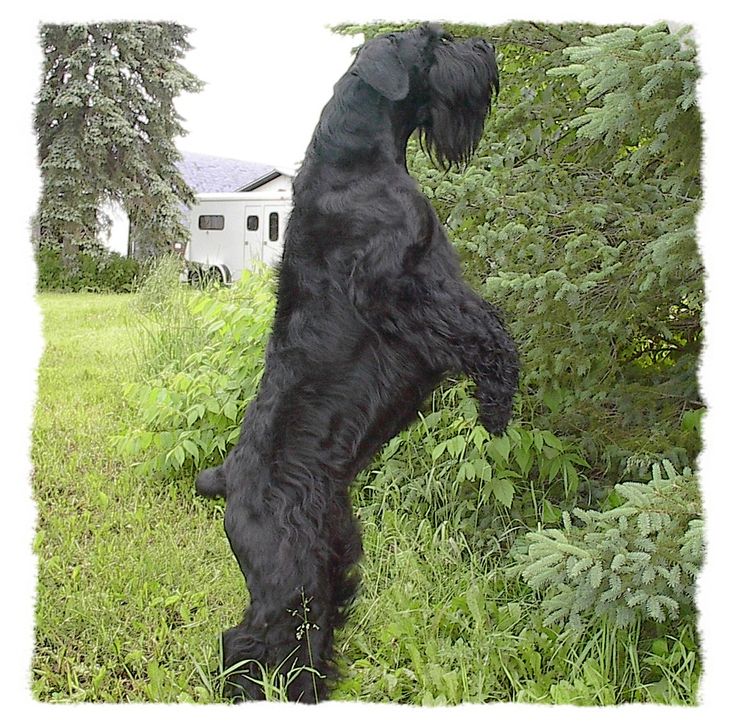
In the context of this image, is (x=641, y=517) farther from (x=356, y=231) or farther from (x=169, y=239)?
(x=169, y=239)

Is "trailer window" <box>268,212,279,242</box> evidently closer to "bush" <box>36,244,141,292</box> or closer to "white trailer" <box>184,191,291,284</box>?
"white trailer" <box>184,191,291,284</box>

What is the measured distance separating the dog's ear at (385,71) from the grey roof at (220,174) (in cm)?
200

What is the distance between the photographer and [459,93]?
234cm

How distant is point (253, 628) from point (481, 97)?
1.74 m

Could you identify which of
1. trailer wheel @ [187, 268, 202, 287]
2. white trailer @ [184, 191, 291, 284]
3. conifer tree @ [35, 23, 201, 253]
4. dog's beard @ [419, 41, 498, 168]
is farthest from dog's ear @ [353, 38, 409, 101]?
trailer wheel @ [187, 268, 202, 287]

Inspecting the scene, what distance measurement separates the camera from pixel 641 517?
2.41 m

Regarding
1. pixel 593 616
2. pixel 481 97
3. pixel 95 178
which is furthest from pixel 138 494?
pixel 481 97

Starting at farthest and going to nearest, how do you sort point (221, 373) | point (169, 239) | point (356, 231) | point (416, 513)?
point (169, 239) < point (221, 373) < point (416, 513) < point (356, 231)

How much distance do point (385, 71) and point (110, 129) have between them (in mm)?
3039

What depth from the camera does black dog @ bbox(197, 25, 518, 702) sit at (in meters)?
2.26

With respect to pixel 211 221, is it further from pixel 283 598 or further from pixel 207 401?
pixel 283 598

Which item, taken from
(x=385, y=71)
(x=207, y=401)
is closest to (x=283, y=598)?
(x=385, y=71)

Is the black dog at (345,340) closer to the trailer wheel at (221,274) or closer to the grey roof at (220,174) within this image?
the grey roof at (220,174)

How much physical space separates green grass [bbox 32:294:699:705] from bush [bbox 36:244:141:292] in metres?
0.99
